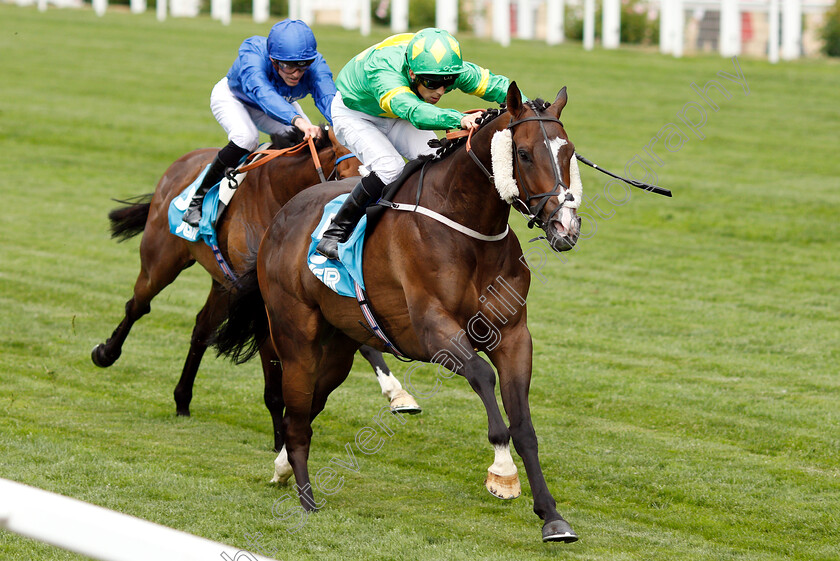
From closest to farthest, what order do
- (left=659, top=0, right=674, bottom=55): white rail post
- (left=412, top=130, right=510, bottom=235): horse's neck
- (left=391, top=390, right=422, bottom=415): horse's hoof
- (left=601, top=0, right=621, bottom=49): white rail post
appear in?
1. (left=412, top=130, right=510, bottom=235): horse's neck
2. (left=391, top=390, right=422, bottom=415): horse's hoof
3. (left=659, top=0, right=674, bottom=55): white rail post
4. (left=601, top=0, right=621, bottom=49): white rail post

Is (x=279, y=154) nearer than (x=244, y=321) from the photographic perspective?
No

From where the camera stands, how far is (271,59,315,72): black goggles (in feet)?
21.9

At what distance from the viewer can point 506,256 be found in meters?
4.80

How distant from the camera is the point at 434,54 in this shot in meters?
5.00

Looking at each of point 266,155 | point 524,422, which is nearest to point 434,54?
point 524,422

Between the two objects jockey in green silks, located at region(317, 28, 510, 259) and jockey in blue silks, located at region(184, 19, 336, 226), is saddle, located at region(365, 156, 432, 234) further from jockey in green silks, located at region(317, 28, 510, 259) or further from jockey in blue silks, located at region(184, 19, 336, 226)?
jockey in blue silks, located at region(184, 19, 336, 226)

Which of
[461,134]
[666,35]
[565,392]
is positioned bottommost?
[565,392]

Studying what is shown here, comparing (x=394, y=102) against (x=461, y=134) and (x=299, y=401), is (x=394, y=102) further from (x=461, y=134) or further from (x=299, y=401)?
(x=299, y=401)

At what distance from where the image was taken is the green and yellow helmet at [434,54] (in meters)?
5.00

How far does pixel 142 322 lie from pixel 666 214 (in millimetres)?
7690

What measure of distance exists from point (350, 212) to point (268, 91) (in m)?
1.86

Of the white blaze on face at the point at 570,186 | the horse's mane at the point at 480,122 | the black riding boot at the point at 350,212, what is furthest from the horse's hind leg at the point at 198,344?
the white blaze on face at the point at 570,186

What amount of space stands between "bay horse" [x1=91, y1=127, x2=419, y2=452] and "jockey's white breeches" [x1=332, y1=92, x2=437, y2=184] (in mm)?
557

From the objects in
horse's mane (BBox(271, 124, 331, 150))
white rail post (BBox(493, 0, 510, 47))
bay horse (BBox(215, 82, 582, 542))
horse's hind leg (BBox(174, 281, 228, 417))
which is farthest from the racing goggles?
white rail post (BBox(493, 0, 510, 47))
